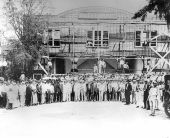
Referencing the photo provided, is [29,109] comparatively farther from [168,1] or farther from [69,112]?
[168,1]

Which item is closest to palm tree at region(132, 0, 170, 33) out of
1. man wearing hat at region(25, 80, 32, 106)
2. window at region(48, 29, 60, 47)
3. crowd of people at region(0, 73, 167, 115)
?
crowd of people at region(0, 73, 167, 115)

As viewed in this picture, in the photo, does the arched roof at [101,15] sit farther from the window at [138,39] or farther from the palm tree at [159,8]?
the palm tree at [159,8]

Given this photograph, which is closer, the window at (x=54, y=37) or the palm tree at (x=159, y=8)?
the palm tree at (x=159, y=8)

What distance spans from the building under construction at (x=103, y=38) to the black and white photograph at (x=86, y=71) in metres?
0.08

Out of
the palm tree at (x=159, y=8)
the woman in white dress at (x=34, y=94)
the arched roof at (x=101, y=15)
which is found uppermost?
the arched roof at (x=101, y=15)

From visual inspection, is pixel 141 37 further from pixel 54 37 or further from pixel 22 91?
pixel 22 91

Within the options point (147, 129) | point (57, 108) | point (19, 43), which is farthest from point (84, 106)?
point (19, 43)

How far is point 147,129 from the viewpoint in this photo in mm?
14656

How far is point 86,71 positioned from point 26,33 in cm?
603

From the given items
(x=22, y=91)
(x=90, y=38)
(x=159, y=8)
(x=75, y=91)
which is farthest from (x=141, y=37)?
(x=159, y=8)

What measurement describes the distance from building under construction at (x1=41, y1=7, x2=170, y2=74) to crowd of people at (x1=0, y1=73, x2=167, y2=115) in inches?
249

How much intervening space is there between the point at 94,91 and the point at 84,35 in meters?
9.71

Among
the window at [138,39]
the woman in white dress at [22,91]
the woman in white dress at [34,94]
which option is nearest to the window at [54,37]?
the window at [138,39]

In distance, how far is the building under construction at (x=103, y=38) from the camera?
32594 mm
